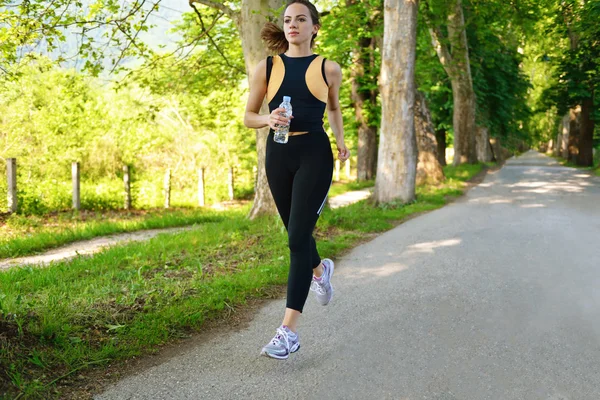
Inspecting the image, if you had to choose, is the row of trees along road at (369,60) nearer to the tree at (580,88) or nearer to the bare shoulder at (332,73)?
the tree at (580,88)

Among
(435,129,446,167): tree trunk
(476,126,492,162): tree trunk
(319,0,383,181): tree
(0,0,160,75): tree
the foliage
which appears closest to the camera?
(0,0,160,75): tree

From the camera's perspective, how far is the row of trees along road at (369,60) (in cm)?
1012

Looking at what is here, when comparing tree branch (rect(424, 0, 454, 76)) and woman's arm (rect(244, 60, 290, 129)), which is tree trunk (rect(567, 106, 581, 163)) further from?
woman's arm (rect(244, 60, 290, 129))

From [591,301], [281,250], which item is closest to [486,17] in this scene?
[281,250]

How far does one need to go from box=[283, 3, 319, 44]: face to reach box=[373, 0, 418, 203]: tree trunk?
30.6 ft

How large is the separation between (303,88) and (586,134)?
1183 inches

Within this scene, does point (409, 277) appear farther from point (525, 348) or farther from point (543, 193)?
point (543, 193)

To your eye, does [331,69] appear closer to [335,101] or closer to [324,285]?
[335,101]

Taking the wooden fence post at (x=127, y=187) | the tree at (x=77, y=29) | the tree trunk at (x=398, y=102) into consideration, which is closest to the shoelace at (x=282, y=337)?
the tree at (x=77, y=29)

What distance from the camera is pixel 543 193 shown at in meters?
15.5

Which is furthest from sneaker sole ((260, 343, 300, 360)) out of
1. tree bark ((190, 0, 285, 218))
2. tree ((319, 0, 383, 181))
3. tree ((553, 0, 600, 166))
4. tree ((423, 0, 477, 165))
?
tree ((553, 0, 600, 166))

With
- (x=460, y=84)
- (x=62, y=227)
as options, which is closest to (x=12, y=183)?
(x=62, y=227)

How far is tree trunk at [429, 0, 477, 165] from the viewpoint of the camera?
21.7 metres

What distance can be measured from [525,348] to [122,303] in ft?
9.89
